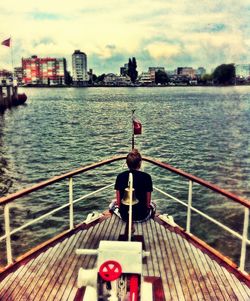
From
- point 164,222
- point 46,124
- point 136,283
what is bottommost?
point 46,124

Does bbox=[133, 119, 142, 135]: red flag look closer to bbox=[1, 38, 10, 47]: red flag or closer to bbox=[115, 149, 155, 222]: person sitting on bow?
bbox=[115, 149, 155, 222]: person sitting on bow

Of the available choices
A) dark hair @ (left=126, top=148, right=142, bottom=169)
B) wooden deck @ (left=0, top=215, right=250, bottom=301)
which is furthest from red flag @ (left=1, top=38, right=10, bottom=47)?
dark hair @ (left=126, top=148, right=142, bottom=169)

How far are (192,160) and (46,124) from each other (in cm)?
3318

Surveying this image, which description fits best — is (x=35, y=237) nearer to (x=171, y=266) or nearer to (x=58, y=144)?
(x=171, y=266)

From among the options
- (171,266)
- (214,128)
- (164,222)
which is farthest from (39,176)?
(214,128)

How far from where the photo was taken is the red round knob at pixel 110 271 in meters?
3.57

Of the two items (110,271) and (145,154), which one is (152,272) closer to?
(110,271)


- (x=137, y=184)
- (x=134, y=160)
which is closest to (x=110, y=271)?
(x=137, y=184)

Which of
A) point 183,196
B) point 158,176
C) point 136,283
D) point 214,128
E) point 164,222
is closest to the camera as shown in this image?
point 136,283

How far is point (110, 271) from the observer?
3611 mm

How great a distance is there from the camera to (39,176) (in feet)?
75.2

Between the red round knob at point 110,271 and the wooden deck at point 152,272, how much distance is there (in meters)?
1.42

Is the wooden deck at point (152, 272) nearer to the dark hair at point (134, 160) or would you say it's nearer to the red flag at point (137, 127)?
the dark hair at point (134, 160)

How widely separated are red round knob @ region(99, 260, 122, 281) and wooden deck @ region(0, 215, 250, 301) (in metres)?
1.42
